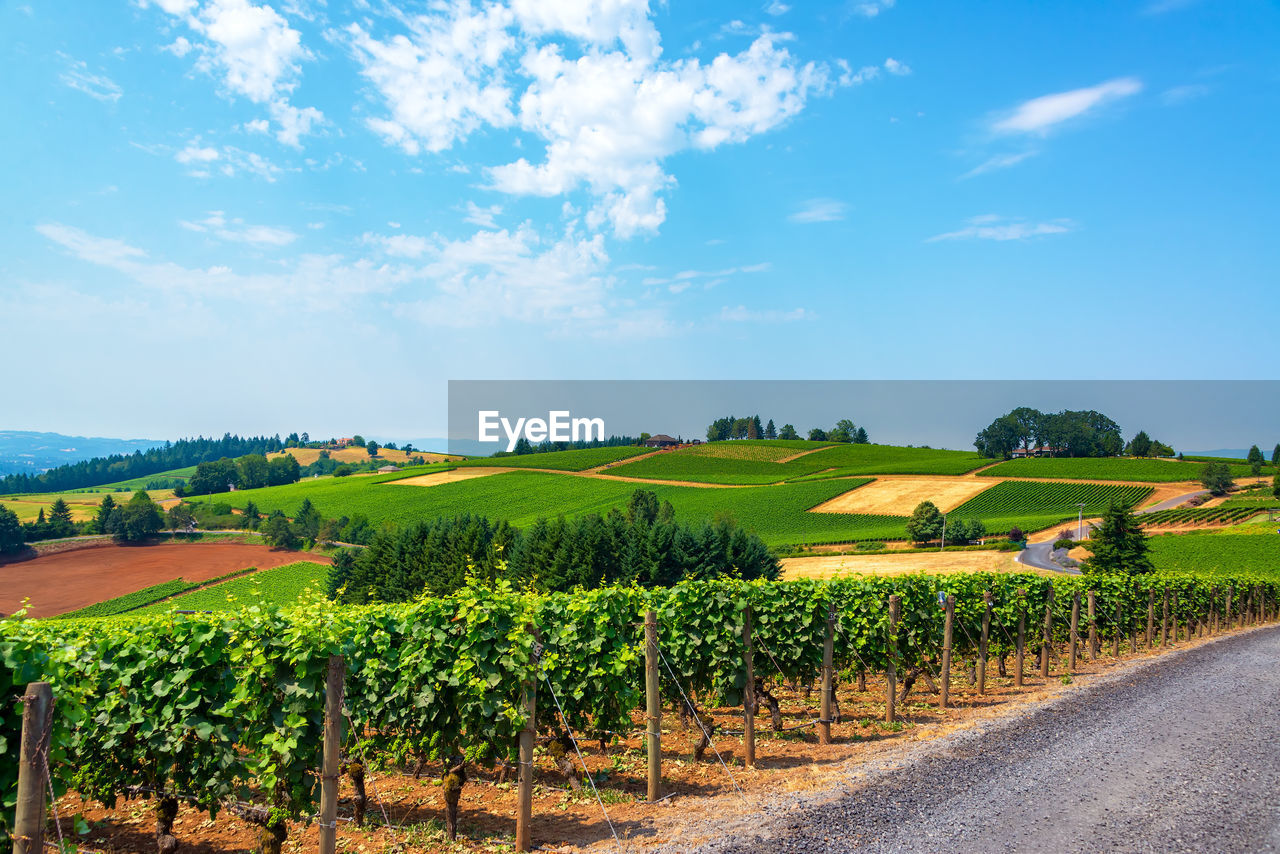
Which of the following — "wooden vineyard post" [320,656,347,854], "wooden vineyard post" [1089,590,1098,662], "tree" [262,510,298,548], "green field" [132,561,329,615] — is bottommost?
"green field" [132,561,329,615]

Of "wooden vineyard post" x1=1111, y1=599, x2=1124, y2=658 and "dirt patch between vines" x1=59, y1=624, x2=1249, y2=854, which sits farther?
"wooden vineyard post" x1=1111, y1=599, x2=1124, y2=658

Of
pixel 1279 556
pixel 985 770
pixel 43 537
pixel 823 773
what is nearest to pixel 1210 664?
pixel 985 770

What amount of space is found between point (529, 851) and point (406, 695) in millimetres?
2278

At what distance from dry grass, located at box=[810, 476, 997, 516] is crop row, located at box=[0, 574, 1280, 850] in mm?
86063

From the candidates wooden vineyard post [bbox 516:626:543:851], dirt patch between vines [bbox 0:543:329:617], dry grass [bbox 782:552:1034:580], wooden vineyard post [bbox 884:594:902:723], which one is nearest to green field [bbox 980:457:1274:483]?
dry grass [bbox 782:552:1034:580]

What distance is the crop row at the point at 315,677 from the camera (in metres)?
6.48

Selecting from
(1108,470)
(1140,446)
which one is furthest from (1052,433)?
(1108,470)

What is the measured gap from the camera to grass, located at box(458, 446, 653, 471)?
129000mm

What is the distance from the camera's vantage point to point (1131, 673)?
15.5 metres

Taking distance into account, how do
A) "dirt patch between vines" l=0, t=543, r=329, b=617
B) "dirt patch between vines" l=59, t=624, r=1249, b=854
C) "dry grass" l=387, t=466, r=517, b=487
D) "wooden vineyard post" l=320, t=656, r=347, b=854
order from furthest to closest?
1. "dry grass" l=387, t=466, r=517, b=487
2. "dirt patch between vines" l=0, t=543, r=329, b=617
3. "dirt patch between vines" l=59, t=624, r=1249, b=854
4. "wooden vineyard post" l=320, t=656, r=347, b=854

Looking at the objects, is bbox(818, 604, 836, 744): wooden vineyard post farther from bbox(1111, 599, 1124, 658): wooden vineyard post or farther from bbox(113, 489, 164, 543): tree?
bbox(113, 489, 164, 543): tree

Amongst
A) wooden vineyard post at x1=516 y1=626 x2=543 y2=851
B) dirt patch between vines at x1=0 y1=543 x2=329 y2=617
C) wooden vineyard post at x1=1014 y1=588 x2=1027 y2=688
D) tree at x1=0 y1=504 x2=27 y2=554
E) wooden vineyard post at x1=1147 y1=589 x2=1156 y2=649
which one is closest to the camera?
wooden vineyard post at x1=516 y1=626 x2=543 y2=851

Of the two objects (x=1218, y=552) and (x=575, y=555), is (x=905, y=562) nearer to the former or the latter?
(x=1218, y=552)

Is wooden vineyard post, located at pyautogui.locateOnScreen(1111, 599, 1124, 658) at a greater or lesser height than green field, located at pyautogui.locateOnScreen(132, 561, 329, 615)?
greater
